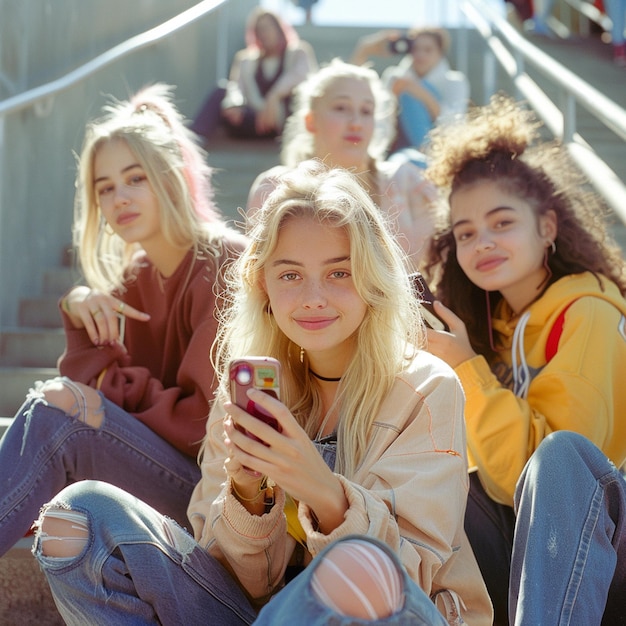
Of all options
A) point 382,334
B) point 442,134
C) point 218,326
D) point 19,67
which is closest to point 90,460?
point 218,326

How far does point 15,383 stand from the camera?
3.41 meters

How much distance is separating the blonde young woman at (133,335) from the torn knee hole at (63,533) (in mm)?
494

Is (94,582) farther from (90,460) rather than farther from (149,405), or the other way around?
(149,405)

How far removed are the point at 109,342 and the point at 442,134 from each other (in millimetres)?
1154

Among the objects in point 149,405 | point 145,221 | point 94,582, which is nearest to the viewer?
point 94,582

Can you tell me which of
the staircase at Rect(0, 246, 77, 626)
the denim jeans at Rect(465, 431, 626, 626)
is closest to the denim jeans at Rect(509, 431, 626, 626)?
the denim jeans at Rect(465, 431, 626, 626)

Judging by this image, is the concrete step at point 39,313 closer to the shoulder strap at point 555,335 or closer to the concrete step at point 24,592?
the concrete step at point 24,592

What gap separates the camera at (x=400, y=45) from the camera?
668cm

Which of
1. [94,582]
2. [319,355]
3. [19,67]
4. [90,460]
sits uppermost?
[19,67]

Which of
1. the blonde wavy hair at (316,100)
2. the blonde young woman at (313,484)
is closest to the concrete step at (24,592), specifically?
the blonde young woman at (313,484)

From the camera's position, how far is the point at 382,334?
1969mm

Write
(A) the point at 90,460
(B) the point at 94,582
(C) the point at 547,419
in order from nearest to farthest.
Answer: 1. (B) the point at 94,582
2. (C) the point at 547,419
3. (A) the point at 90,460

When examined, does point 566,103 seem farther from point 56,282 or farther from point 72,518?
point 72,518

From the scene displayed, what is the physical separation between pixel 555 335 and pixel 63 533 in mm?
1261
